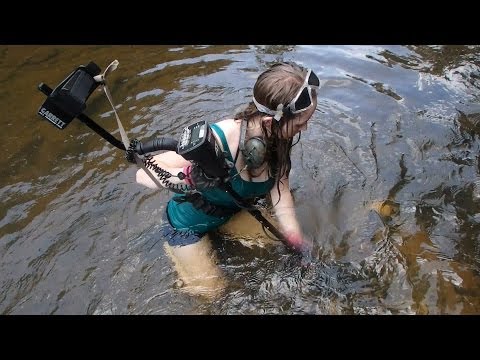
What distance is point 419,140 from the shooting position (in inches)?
186

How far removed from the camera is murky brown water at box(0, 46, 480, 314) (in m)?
3.32

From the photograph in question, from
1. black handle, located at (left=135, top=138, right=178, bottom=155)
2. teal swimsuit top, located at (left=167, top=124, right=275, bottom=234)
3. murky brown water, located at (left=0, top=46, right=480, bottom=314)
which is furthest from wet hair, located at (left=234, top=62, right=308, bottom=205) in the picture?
murky brown water, located at (left=0, top=46, right=480, bottom=314)

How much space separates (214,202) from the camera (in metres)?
3.27

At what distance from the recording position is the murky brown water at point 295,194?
3.32m

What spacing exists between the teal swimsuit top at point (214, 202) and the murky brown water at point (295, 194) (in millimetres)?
371

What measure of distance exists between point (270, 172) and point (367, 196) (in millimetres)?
1492

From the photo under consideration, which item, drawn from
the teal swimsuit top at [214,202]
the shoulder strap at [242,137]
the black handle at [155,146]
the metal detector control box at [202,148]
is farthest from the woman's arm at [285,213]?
the black handle at [155,146]

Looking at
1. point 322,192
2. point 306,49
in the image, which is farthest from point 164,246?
point 306,49

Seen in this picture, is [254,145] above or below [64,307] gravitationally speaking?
above

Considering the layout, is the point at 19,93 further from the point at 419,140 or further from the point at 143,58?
the point at 419,140

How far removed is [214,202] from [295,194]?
1.26 meters

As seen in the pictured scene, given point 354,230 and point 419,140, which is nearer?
point 354,230

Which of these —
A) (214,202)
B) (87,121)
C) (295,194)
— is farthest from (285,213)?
(87,121)

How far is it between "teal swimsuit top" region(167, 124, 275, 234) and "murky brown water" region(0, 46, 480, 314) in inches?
14.6
